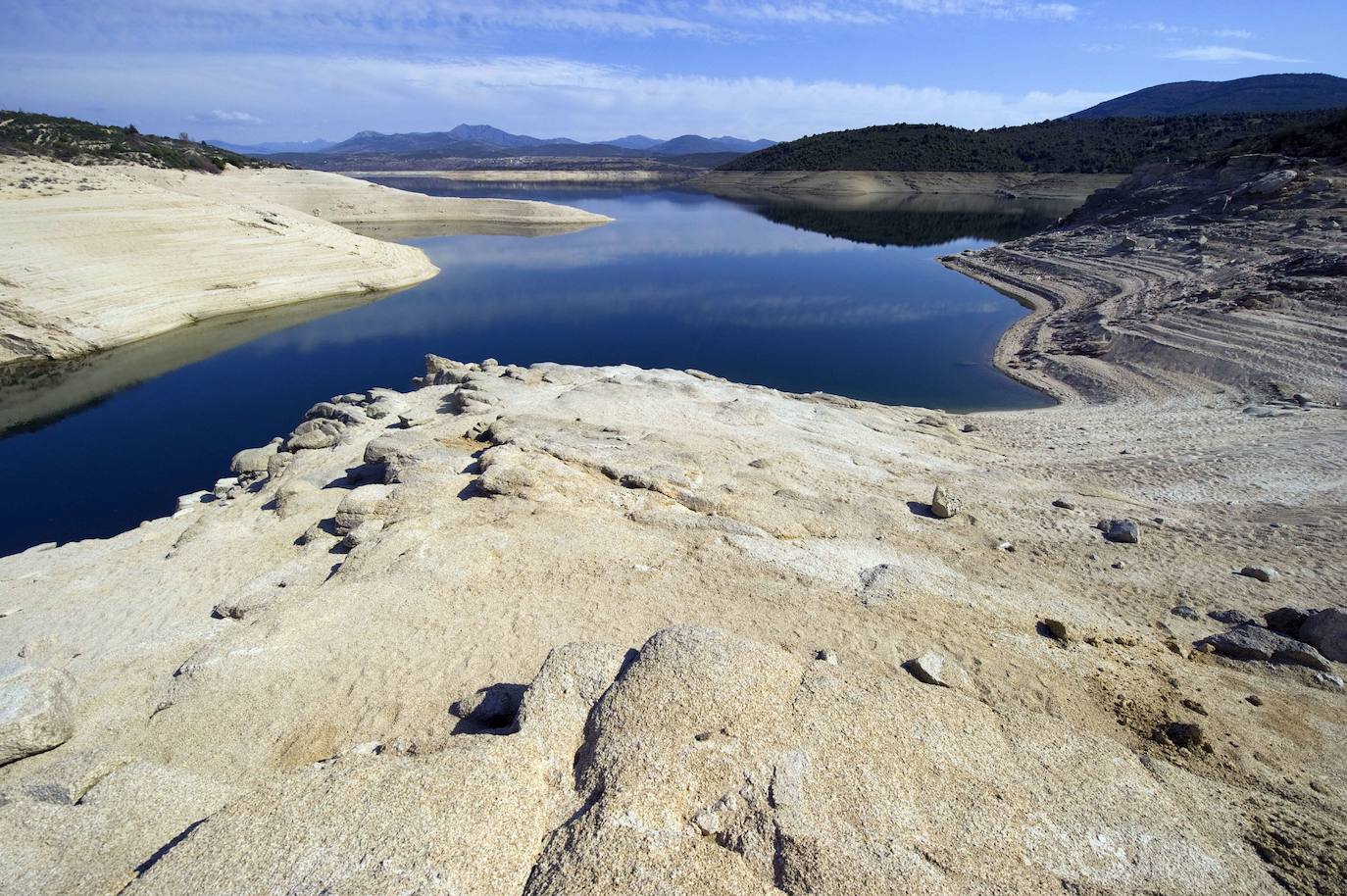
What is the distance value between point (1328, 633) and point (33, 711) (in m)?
11.0

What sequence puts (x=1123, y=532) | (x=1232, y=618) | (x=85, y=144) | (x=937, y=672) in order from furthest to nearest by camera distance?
(x=85, y=144), (x=1123, y=532), (x=1232, y=618), (x=937, y=672)

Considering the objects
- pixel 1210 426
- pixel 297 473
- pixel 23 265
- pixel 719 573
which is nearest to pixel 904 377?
pixel 1210 426

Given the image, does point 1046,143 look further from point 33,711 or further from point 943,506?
point 33,711

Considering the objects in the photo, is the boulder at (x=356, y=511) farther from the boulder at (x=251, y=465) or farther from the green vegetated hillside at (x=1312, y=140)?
the green vegetated hillside at (x=1312, y=140)

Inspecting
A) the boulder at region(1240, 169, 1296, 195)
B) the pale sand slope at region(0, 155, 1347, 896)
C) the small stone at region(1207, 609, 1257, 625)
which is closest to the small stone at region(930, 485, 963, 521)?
the pale sand slope at region(0, 155, 1347, 896)

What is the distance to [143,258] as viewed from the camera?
27.1 meters

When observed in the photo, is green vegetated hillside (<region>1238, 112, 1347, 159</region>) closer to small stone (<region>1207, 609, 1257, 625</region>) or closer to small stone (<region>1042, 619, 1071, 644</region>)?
small stone (<region>1207, 609, 1257, 625</region>)

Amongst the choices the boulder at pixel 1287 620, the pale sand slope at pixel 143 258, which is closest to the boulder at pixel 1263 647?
the boulder at pixel 1287 620

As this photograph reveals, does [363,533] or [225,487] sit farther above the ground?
[363,533]

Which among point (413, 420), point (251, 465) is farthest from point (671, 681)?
point (251, 465)

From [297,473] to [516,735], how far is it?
318 inches

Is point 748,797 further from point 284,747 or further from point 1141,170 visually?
point 1141,170

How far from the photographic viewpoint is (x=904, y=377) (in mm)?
21422

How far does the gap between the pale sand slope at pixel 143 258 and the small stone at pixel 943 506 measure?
2799 cm
